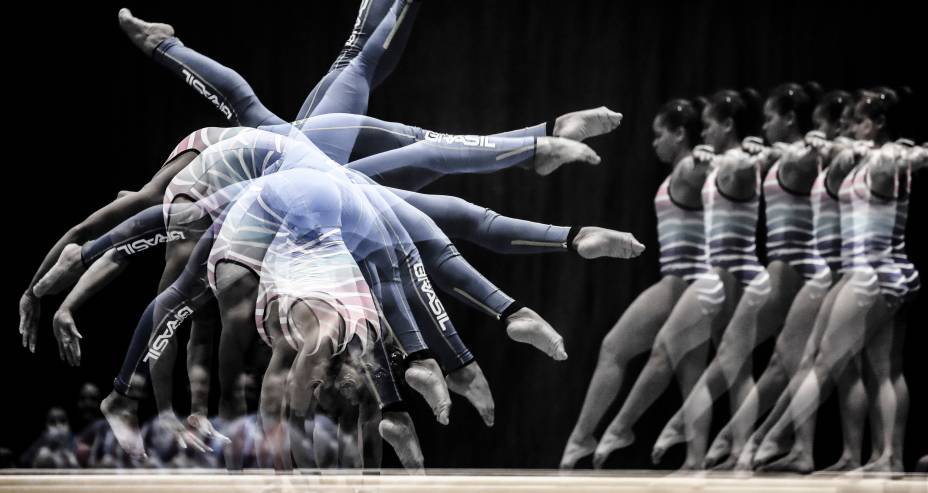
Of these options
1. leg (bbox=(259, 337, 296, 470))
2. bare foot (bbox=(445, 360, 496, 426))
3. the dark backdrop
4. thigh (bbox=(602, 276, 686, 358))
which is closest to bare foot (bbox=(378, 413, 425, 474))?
the dark backdrop

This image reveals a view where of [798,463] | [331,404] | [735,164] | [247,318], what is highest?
[735,164]

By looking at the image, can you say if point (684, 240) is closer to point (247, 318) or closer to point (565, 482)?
point (565, 482)

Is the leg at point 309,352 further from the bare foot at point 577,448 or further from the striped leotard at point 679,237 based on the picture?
the striped leotard at point 679,237

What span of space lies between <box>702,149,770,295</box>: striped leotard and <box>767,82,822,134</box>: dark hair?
0.26m

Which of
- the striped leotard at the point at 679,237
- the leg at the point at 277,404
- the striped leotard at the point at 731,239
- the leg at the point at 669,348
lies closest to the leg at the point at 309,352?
the leg at the point at 277,404

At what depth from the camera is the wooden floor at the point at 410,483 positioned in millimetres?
3062

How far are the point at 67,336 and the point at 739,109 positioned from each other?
2288 mm

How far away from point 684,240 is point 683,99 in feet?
1.58

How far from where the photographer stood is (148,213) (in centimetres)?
340

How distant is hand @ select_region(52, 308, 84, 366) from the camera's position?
3.45 m

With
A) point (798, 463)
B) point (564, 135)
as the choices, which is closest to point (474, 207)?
point (564, 135)

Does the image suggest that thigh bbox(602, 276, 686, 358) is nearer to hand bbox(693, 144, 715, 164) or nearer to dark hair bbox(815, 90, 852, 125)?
hand bbox(693, 144, 715, 164)

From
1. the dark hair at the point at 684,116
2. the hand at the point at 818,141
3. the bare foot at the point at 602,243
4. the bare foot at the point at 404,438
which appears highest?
the dark hair at the point at 684,116

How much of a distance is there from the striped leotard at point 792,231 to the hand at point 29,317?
2.37 meters
